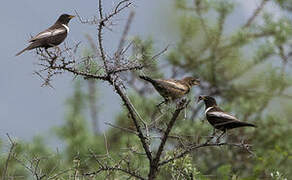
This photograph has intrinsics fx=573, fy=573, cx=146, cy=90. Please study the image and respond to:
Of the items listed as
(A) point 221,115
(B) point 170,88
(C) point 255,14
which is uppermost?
(C) point 255,14

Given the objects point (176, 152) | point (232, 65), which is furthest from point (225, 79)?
point (176, 152)

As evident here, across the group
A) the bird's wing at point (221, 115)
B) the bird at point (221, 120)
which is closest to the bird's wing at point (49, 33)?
the bird at point (221, 120)

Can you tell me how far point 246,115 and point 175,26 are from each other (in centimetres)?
432

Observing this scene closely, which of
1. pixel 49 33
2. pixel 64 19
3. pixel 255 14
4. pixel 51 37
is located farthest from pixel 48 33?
pixel 255 14

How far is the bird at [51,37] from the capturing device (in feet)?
22.0

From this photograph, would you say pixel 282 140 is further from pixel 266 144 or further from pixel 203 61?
pixel 203 61

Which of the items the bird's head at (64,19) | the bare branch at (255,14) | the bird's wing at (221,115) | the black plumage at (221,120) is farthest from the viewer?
the bare branch at (255,14)

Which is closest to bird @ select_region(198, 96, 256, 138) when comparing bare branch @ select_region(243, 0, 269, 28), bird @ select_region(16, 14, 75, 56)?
bird @ select_region(16, 14, 75, 56)

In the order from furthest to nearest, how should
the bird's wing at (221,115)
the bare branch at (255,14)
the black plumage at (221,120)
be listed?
the bare branch at (255,14) → the bird's wing at (221,115) → the black plumage at (221,120)

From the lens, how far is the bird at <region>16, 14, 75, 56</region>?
6.71 metres

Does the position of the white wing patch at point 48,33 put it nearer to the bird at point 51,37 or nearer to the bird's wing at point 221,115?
the bird at point 51,37

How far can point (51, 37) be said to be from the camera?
22.7ft

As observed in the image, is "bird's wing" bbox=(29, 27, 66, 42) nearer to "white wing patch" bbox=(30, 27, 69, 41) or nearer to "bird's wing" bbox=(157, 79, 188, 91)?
"white wing patch" bbox=(30, 27, 69, 41)

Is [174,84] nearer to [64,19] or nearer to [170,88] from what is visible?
[170,88]
